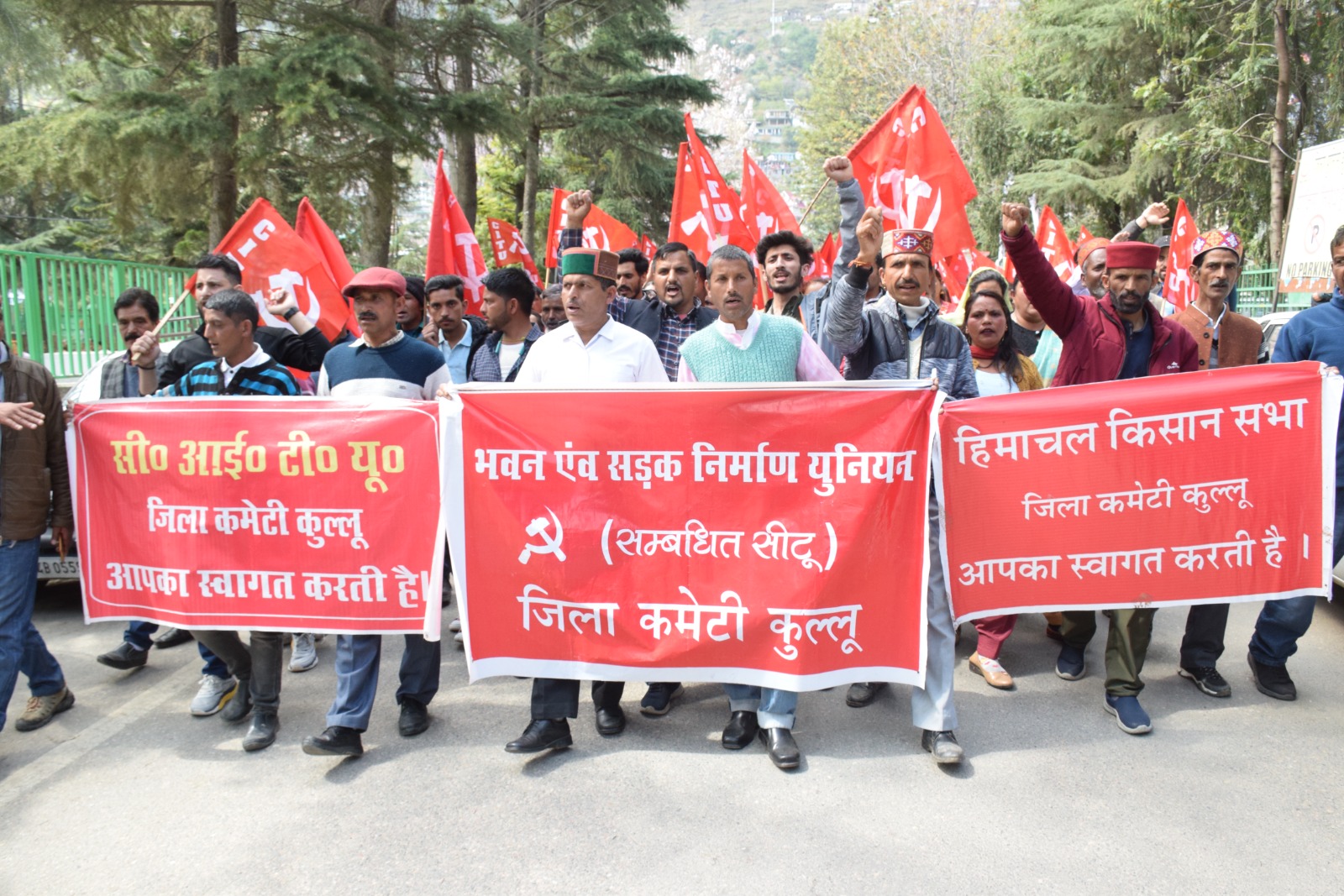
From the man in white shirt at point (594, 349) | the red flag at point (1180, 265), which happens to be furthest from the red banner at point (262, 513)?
the red flag at point (1180, 265)

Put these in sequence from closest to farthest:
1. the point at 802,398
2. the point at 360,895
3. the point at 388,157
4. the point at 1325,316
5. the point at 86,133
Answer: the point at 360,895, the point at 802,398, the point at 1325,316, the point at 86,133, the point at 388,157

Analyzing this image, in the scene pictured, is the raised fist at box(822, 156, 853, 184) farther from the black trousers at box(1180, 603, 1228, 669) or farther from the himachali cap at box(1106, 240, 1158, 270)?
the black trousers at box(1180, 603, 1228, 669)

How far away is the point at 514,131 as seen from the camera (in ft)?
49.1

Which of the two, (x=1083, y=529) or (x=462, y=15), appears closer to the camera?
(x=1083, y=529)

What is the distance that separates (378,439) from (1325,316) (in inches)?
167

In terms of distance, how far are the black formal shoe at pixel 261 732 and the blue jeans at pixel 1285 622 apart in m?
4.40

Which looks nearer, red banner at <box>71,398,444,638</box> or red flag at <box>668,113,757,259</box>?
red banner at <box>71,398,444,638</box>

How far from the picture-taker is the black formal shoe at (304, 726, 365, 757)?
374 cm

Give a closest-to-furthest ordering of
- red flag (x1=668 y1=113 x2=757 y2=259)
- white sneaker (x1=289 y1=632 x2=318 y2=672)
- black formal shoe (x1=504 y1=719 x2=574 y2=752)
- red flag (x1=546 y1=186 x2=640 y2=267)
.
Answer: black formal shoe (x1=504 y1=719 x2=574 y2=752) → white sneaker (x1=289 y1=632 x2=318 y2=672) → red flag (x1=668 y1=113 x2=757 y2=259) → red flag (x1=546 y1=186 x2=640 y2=267)

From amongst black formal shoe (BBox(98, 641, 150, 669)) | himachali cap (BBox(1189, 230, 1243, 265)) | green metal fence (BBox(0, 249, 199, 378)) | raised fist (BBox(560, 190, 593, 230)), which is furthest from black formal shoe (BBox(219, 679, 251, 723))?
himachali cap (BBox(1189, 230, 1243, 265))

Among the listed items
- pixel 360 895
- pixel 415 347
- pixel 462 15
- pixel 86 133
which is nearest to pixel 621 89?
pixel 462 15

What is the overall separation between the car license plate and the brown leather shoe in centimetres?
495

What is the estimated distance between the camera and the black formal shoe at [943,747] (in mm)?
3713

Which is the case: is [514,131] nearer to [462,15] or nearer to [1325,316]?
[462,15]
